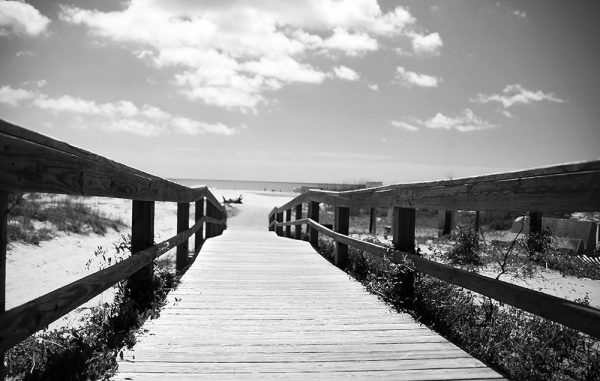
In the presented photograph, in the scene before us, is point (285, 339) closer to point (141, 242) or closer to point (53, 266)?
point (141, 242)

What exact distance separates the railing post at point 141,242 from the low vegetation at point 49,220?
750cm

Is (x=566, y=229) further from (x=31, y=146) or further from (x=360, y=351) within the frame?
(x=31, y=146)

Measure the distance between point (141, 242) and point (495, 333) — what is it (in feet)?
10.1

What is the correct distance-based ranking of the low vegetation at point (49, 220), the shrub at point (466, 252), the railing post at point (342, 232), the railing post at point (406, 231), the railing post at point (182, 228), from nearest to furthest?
the railing post at point (406, 231) < the railing post at point (182, 228) < the railing post at point (342, 232) < the shrub at point (466, 252) < the low vegetation at point (49, 220)

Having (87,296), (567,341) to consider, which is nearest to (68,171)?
(87,296)

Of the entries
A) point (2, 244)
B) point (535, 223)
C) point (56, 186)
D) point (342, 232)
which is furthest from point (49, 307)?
point (535, 223)

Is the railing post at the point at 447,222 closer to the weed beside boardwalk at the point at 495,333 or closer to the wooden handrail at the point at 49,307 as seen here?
the weed beside boardwalk at the point at 495,333

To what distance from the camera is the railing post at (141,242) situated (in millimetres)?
3592

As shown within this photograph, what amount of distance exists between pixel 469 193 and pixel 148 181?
101 inches

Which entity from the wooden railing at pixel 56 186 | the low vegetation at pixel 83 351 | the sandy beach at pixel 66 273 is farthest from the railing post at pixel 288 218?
the low vegetation at pixel 83 351

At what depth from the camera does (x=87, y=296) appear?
2.32 m

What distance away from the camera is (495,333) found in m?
3.40

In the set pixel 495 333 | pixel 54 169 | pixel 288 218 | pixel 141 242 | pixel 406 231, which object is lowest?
pixel 495 333

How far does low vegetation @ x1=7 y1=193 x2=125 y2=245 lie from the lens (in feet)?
33.9
